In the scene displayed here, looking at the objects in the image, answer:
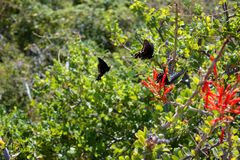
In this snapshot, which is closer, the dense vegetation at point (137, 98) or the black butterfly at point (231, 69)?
the dense vegetation at point (137, 98)

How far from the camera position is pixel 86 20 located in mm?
7207

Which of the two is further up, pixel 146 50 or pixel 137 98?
pixel 146 50

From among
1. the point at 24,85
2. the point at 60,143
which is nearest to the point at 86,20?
the point at 24,85

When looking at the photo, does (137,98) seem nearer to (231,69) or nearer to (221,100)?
(231,69)

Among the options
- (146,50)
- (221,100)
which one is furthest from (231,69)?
(221,100)

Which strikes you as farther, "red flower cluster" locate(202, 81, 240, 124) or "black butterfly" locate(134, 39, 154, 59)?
"black butterfly" locate(134, 39, 154, 59)

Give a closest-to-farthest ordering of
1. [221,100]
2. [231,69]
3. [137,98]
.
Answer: [221,100] < [231,69] < [137,98]

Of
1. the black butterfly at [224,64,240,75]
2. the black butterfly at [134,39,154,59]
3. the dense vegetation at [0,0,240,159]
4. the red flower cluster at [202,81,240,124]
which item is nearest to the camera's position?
the red flower cluster at [202,81,240,124]

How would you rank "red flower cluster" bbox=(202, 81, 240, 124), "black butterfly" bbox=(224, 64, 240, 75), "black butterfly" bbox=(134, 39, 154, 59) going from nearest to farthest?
"red flower cluster" bbox=(202, 81, 240, 124), "black butterfly" bbox=(134, 39, 154, 59), "black butterfly" bbox=(224, 64, 240, 75)

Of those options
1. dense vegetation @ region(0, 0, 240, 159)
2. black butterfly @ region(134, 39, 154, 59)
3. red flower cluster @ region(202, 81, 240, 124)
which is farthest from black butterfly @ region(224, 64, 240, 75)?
red flower cluster @ region(202, 81, 240, 124)

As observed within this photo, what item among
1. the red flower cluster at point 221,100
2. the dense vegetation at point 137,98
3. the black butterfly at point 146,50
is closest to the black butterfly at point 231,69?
the dense vegetation at point 137,98

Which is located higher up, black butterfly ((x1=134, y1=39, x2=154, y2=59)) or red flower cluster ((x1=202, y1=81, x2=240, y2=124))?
red flower cluster ((x1=202, y1=81, x2=240, y2=124))

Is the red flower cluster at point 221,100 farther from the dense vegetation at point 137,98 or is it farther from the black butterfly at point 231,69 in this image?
the black butterfly at point 231,69

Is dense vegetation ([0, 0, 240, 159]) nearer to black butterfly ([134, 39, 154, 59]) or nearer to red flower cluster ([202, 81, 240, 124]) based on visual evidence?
black butterfly ([134, 39, 154, 59])
